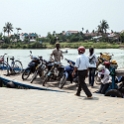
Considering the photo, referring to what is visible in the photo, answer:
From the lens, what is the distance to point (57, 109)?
639 centimetres

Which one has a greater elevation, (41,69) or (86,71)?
(86,71)

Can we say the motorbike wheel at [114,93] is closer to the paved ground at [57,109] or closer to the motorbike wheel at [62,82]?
the paved ground at [57,109]

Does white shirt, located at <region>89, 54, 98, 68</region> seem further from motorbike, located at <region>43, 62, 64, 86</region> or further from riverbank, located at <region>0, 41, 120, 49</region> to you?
riverbank, located at <region>0, 41, 120, 49</region>

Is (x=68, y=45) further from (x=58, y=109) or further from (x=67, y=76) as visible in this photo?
(x=58, y=109)

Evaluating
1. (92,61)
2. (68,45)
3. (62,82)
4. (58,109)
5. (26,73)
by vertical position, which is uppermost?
(68,45)

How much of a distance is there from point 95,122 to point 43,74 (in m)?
6.09

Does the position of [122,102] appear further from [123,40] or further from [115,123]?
[123,40]

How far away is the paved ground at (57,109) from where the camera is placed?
539 centimetres

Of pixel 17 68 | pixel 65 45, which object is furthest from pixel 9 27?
pixel 17 68

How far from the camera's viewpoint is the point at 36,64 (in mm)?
11375

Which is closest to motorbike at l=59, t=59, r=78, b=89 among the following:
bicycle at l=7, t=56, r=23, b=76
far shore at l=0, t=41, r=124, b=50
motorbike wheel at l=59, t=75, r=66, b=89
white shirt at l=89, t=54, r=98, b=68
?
motorbike wheel at l=59, t=75, r=66, b=89

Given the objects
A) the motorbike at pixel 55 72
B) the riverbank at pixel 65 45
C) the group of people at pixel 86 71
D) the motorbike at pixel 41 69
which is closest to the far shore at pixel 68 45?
the riverbank at pixel 65 45

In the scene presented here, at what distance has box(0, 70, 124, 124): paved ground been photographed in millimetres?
5391

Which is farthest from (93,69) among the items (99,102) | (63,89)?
(99,102)
